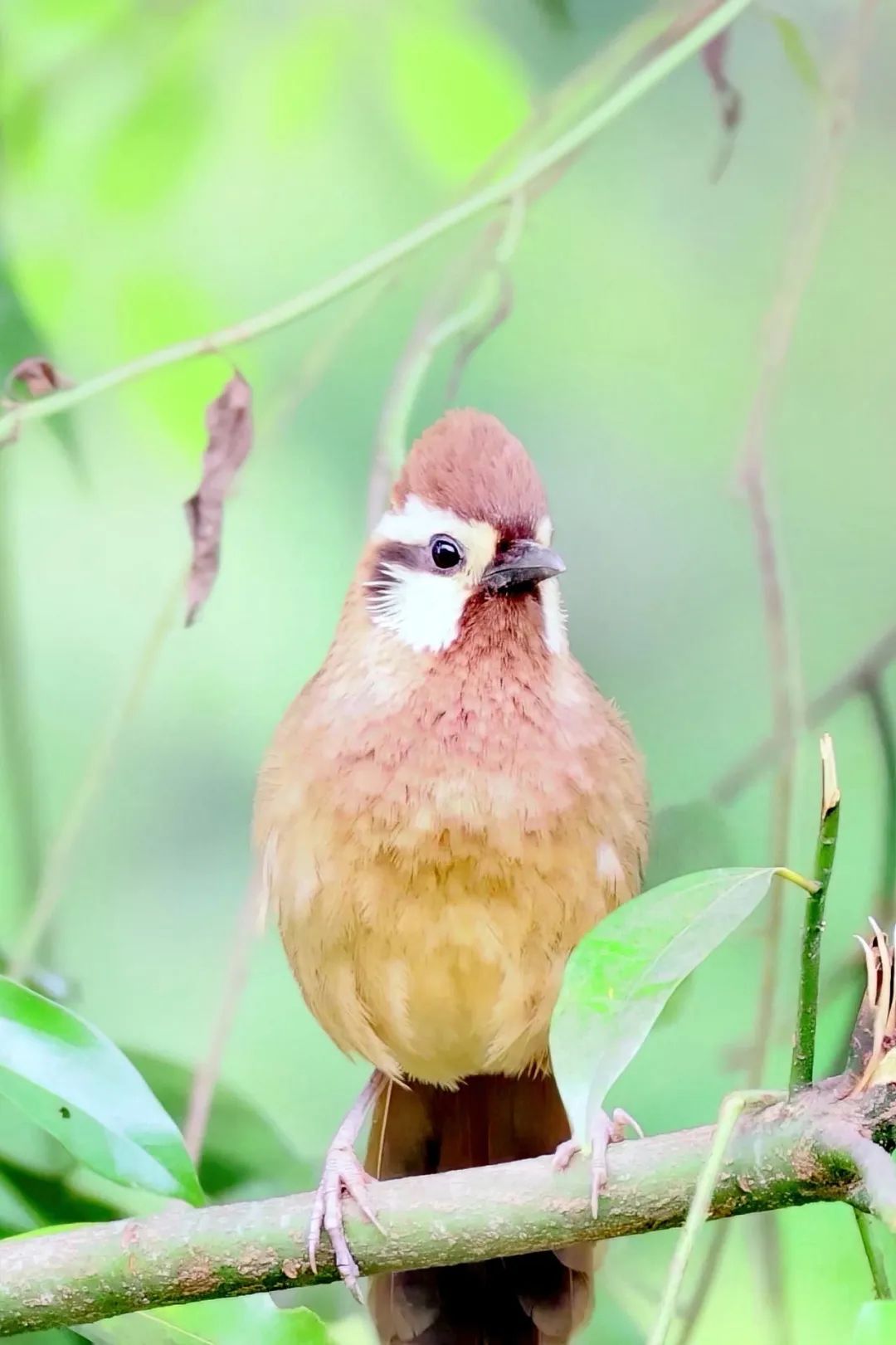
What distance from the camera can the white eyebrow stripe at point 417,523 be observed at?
3.52 feet

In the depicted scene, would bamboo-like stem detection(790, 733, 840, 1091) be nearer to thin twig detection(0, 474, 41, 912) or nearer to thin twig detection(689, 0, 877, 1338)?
thin twig detection(689, 0, 877, 1338)

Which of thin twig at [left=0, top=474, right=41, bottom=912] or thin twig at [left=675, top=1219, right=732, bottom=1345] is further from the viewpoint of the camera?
thin twig at [left=0, top=474, right=41, bottom=912]

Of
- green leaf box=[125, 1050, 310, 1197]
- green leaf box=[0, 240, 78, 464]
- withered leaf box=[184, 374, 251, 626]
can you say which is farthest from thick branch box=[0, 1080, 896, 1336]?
green leaf box=[0, 240, 78, 464]

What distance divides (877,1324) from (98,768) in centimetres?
99

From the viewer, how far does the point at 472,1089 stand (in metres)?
1.25

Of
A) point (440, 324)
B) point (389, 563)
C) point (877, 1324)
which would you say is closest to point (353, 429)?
point (440, 324)

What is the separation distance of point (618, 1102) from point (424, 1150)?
20 cm

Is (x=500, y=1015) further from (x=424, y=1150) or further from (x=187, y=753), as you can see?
(x=187, y=753)

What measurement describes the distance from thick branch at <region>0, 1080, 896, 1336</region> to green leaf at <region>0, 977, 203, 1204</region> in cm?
3

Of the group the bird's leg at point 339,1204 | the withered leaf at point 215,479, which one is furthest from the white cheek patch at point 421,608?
the bird's leg at point 339,1204

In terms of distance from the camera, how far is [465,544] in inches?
41.9

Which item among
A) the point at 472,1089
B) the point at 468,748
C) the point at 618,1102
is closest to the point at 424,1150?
the point at 472,1089

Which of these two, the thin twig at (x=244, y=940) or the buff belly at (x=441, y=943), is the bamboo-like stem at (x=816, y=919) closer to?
the buff belly at (x=441, y=943)

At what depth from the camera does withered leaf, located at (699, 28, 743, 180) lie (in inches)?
51.8
